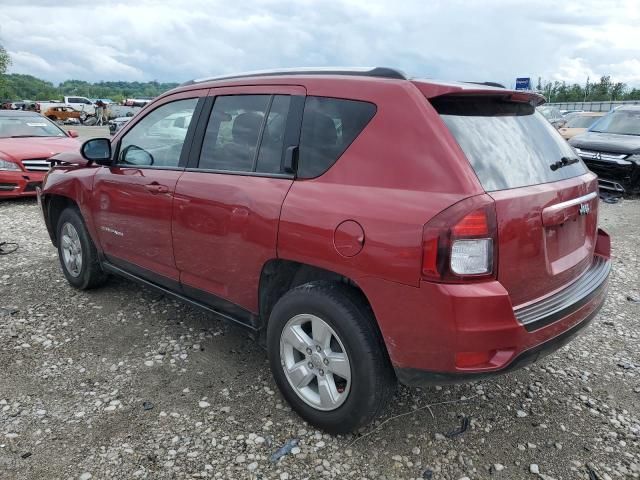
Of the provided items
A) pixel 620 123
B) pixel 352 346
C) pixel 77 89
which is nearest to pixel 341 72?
pixel 352 346

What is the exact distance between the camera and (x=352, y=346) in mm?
2492

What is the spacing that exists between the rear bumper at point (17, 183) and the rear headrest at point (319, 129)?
24.9 feet

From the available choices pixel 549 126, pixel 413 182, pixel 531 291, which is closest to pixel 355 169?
pixel 413 182

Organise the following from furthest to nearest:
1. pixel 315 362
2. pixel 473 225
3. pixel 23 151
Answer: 1. pixel 23 151
2. pixel 315 362
3. pixel 473 225

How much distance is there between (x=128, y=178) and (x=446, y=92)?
2.46 meters

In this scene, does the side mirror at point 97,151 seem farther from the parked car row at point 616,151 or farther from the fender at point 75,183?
the parked car row at point 616,151

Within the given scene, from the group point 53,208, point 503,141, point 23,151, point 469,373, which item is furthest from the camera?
point 23,151

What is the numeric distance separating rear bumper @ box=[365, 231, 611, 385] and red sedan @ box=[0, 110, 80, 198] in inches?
311

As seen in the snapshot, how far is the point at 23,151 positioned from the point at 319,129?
7.94 m

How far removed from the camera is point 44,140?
970 centimetres

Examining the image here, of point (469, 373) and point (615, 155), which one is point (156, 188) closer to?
point (469, 373)

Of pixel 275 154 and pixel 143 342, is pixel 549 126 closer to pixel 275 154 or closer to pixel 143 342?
pixel 275 154

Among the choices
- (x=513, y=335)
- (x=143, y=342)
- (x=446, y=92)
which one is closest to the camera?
(x=513, y=335)

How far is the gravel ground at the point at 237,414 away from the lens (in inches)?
102
